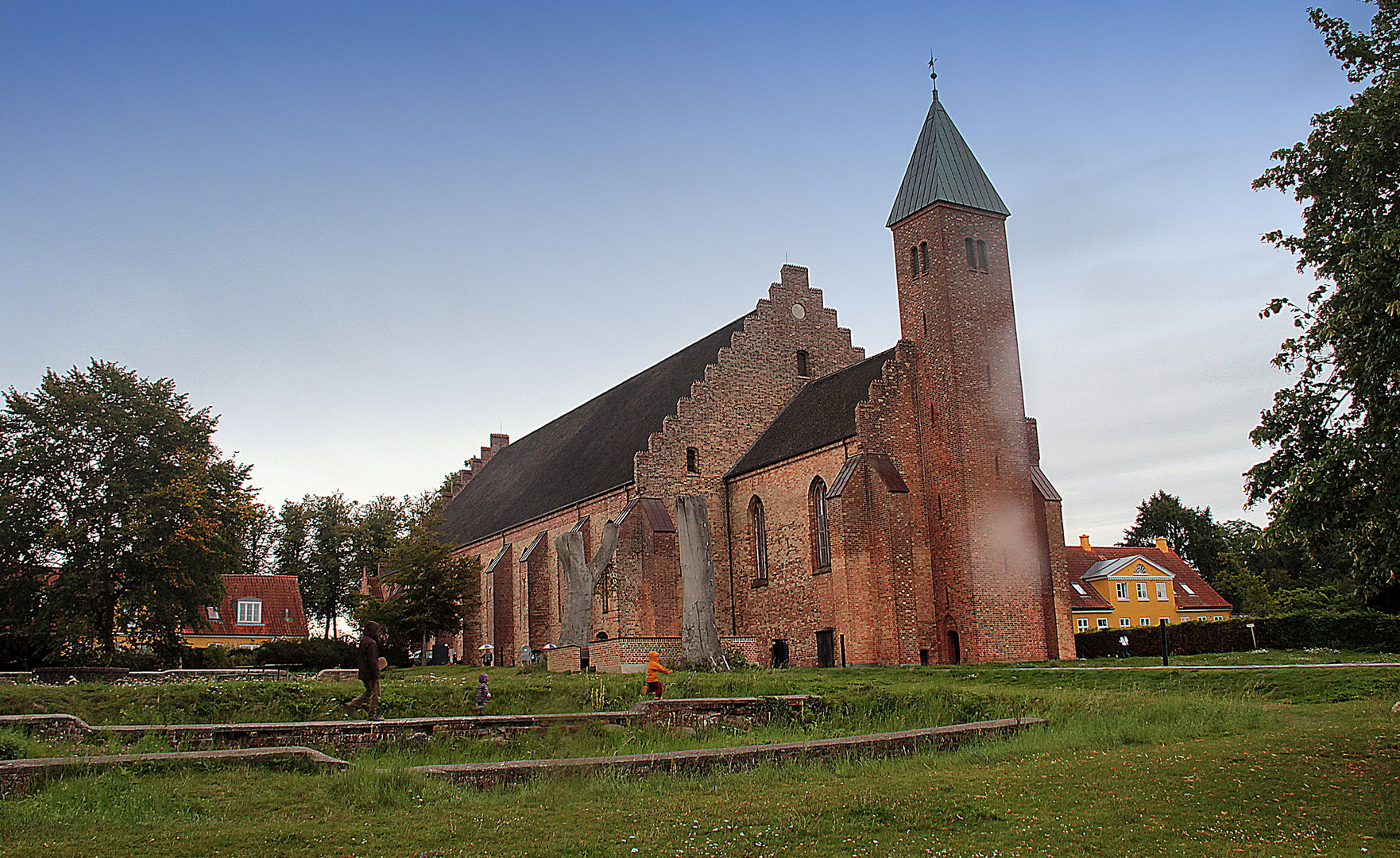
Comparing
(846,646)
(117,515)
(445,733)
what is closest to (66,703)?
(445,733)

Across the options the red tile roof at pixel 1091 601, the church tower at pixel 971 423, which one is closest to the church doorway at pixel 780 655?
the church tower at pixel 971 423

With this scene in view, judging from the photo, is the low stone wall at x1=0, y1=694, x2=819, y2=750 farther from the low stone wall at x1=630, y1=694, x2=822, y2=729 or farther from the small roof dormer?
the small roof dormer

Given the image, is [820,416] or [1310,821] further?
[820,416]

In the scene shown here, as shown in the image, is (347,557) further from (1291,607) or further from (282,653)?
(1291,607)

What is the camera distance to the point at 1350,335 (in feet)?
39.0

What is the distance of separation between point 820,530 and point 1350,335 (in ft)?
77.2

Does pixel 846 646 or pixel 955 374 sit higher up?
pixel 955 374

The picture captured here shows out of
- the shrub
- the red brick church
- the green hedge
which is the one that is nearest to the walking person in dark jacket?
the red brick church

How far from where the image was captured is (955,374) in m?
34.6

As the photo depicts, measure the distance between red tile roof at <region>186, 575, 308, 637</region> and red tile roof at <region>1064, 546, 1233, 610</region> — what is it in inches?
1896

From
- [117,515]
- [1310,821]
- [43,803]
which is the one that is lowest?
[1310,821]

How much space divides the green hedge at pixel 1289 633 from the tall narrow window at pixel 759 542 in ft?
47.4

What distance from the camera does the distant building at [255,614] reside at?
59625 mm

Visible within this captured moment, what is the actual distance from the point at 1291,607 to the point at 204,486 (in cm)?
5554
